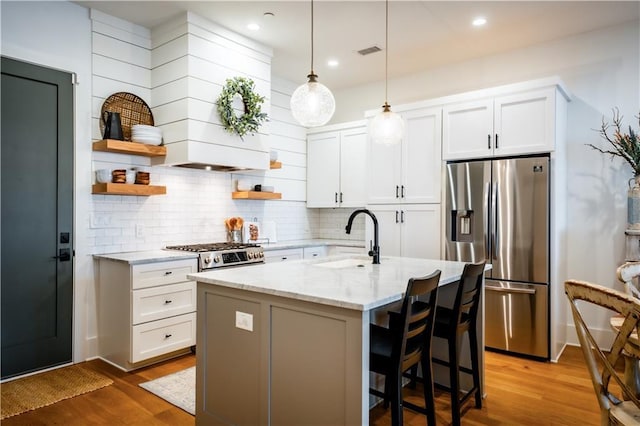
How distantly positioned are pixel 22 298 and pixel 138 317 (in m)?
0.88

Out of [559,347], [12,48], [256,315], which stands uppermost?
[12,48]

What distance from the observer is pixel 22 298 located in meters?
3.25

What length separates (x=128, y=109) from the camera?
388cm

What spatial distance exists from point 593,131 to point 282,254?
10.9 ft

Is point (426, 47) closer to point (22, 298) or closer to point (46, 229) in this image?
point (46, 229)

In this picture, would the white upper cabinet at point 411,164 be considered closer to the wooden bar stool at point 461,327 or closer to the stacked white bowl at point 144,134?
the wooden bar stool at point 461,327

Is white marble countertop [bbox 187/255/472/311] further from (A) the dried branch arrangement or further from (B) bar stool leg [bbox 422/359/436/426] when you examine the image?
(A) the dried branch arrangement

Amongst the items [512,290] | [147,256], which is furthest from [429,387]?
[147,256]

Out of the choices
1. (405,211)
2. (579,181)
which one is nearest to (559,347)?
(579,181)

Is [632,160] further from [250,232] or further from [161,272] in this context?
[161,272]

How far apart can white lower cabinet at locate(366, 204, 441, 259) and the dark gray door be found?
303 cm

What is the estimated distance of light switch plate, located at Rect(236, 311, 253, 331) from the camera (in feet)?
7.07

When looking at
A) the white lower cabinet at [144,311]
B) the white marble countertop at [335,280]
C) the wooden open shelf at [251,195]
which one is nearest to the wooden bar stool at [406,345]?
the white marble countertop at [335,280]

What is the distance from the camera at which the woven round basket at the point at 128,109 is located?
12.3 ft
